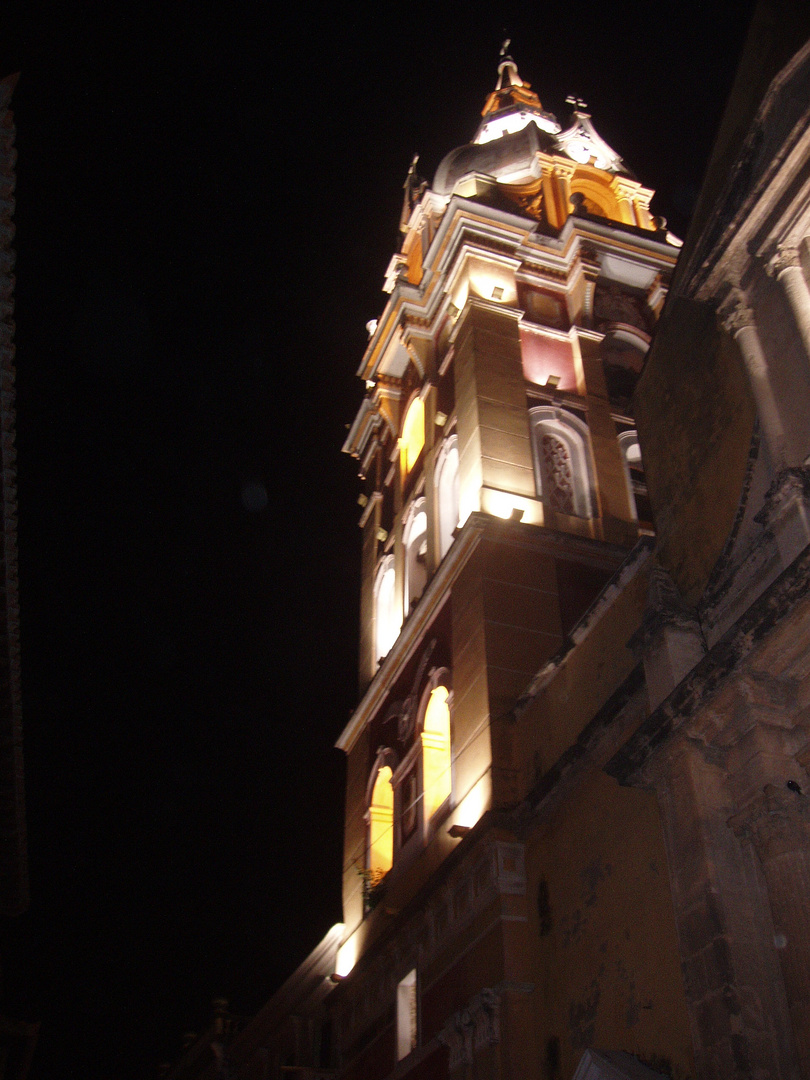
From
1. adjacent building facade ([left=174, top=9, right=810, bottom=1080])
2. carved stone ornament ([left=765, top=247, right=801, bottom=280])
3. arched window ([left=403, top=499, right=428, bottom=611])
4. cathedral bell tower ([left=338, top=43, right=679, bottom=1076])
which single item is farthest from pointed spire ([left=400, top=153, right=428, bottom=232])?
carved stone ornament ([left=765, top=247, right=801, bottom=280])


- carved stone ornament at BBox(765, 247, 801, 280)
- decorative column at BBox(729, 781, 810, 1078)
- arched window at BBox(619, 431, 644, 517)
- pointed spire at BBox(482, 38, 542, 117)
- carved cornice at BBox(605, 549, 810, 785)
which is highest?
pointed spire at BBox(482, 38, 542, 117)

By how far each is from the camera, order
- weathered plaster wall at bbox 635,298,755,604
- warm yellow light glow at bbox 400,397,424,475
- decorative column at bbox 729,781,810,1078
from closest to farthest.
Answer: decorative column at bbox 729,781,810,1078 < weathered plaster wall at bbox 635,298,755,604 < warm yellow light glow at bbox 400,397,424,475

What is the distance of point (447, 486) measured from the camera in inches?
1017

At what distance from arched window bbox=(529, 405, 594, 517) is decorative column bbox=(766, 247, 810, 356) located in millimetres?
9803

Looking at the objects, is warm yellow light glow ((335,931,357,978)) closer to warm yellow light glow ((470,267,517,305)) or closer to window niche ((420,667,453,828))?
window niche ((420,667,453,828))

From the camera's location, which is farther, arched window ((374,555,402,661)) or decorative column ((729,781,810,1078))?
arched window ((374,555,402,661))

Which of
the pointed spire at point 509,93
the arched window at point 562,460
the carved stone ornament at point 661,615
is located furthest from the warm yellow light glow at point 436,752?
the pointed spire at point 509,93

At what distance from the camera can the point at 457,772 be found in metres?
18.7

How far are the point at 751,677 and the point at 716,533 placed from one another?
2996mm

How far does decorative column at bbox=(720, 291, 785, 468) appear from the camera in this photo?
1227 cm

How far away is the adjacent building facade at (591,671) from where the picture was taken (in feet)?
36.5

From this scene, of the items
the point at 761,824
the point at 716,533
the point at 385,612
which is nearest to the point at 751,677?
the point at 761,824

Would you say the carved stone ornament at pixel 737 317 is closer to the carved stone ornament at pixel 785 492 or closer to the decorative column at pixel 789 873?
the carved stone ornament at pixel 785 492

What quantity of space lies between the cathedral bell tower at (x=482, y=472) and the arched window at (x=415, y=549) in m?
0.06
